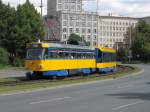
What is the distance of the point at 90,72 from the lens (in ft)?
152

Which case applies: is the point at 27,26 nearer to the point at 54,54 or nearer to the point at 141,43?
the point at 54,54

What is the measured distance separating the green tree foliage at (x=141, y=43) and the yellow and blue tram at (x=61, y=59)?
86.6 m

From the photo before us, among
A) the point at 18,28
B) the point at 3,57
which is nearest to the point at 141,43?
the point at 18,28

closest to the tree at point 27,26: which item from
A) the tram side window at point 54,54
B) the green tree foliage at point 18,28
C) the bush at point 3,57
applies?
the green tree foliage at point 18,28

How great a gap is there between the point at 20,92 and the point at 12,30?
1945 inches

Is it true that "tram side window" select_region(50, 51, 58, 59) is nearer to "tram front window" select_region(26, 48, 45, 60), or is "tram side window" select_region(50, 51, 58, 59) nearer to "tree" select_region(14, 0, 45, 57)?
"tram front window" select_region(26, 48, 45, 60)

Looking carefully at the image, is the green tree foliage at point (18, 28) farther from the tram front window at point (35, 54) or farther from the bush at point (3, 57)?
the tram front window at point (35, 54)

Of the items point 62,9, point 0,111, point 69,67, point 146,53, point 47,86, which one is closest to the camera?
point 0,111

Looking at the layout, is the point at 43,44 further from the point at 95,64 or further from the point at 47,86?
the point at 95,64

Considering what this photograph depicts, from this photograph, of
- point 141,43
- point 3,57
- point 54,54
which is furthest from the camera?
point 141,43

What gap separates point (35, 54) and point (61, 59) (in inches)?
117

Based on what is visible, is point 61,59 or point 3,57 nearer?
point 61,59

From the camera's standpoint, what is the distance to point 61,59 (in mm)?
37344

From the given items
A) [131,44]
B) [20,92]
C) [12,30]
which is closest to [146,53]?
[131,44]
